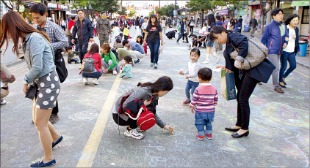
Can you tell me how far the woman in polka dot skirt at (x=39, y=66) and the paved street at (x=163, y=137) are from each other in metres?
0.48

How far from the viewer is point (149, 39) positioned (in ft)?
30.7

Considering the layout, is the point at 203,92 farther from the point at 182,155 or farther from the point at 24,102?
the point at 24,102

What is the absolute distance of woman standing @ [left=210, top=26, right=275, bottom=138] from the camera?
4.00 metres

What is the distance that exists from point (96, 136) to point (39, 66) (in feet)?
5.10

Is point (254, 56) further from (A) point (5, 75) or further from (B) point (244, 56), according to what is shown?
(A) point (5, 75)

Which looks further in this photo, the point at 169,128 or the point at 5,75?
the point at 169,128

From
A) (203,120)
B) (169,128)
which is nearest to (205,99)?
(203,120)

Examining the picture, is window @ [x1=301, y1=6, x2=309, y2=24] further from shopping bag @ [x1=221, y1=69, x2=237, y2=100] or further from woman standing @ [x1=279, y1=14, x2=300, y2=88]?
shopping bag @ [x1=221, y1=69, x2=237, y2=100]

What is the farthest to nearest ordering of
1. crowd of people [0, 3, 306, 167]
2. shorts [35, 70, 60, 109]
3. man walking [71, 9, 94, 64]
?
man walking [71, 9, 94, 64]
shorts [35, 70, 60, 109]
crowd of people [0, 3, 306, 167]

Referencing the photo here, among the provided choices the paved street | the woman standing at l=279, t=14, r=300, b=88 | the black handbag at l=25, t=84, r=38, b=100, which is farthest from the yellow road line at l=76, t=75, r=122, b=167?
the woman standing at l=279, t=14, r=300, b=88

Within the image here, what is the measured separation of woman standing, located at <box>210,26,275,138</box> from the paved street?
0.37m

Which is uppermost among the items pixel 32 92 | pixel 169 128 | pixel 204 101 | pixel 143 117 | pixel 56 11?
pixel 56 11

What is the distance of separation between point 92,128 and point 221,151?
188 cm

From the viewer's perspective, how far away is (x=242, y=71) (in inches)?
167
